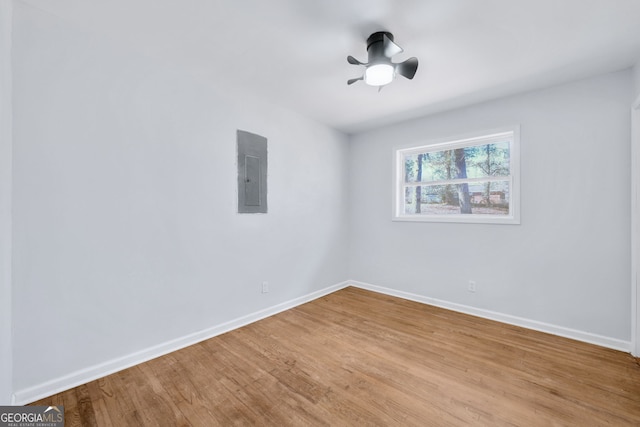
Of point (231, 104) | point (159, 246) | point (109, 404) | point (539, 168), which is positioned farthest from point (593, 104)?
point (109, 404)

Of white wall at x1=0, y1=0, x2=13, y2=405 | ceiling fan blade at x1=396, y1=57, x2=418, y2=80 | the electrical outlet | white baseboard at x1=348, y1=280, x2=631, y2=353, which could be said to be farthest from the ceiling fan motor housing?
white baseboard at x1=348, y1=280, x2=631, y2=353

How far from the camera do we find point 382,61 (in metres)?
1.87

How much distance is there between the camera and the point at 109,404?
5.32 feet

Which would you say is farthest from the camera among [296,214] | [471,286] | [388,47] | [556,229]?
[296,214]

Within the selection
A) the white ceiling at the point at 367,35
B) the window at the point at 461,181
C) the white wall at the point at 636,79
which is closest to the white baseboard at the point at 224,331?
the window at the point at 461,181

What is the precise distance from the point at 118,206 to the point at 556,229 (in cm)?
398

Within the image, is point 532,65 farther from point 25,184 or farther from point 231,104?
point 25,184

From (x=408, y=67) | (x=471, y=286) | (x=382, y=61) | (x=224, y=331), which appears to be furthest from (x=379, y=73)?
(x=224, y=331)

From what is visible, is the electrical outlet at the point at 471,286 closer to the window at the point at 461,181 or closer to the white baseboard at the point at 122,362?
the window at the point at 461,181

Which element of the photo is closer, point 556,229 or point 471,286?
point 556,229

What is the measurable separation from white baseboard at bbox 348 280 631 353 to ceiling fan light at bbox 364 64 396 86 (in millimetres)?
2758

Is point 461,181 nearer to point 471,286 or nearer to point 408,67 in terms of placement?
point 471,286

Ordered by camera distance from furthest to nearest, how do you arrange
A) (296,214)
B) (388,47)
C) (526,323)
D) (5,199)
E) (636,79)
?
(296,214) < (526,323) < (636,79) < (388,47) < (5,199)

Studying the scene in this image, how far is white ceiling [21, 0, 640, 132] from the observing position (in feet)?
5.31
